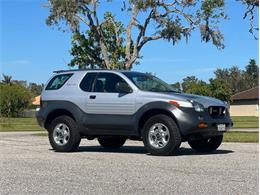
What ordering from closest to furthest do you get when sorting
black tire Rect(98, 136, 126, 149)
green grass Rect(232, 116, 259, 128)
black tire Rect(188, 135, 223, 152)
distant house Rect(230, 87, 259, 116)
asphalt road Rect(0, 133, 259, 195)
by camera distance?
asphalt road Rect(0, 133, 259, 195), black tire Rect(188, 135, 223, 152), black tire Rect(98, 136, 126, 149), green grass Rect(232, 116, 259, 128), distant house Rect(230, 87, 259, 116)

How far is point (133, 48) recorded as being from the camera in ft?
103

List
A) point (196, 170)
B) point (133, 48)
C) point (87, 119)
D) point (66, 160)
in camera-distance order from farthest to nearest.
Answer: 1. point (133, 48)
2. point (87, 119)
3. point (66, 160)
4. point (196, 170)

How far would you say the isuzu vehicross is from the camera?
11.4m

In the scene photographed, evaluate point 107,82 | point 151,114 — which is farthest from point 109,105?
point 151,114

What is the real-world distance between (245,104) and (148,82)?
7206 cm

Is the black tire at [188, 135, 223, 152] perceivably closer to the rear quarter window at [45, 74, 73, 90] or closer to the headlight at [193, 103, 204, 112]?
the headlight at [193, 103, 204, 112]

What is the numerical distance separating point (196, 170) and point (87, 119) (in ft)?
13.0

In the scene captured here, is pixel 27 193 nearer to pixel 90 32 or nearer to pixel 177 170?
pixel 177 170

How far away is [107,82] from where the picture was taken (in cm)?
1264

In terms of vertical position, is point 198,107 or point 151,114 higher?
point 198,107

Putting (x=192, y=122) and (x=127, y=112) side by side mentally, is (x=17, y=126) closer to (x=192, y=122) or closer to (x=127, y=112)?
(x=127, y=112)

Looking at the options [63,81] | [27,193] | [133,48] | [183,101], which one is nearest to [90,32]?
[133,48]

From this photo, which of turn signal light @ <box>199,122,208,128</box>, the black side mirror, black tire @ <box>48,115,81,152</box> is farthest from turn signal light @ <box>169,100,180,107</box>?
black tire @ <box>48,115,81,152</box>

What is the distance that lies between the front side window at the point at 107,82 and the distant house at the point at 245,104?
67839 millimetres
